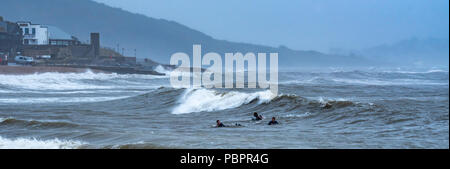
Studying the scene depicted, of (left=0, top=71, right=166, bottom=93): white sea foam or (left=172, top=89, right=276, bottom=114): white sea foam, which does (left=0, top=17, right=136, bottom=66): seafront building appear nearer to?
(left=0, top=71, right=166, bottom=93): white sea foam

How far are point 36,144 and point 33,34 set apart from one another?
246 ft

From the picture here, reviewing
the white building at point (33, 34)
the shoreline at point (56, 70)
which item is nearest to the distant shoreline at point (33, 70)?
the shoreline at point (56, 70)

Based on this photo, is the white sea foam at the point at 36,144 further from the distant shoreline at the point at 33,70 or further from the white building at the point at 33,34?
the white building at the point at 33,34

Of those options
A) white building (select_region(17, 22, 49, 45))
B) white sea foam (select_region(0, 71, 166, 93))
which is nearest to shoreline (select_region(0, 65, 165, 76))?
white sea foam (select_region(0, 71, 166, 93))

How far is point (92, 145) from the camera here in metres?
9.98

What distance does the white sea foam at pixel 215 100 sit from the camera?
19.4 m

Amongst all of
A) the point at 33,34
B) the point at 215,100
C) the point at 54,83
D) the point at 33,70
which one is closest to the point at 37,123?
the point at 215,100

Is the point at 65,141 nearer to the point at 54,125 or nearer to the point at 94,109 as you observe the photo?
the point at 54,125

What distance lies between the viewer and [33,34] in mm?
80750

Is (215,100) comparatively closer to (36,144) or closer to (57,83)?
(36,144)

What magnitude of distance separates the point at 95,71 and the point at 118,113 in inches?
1826

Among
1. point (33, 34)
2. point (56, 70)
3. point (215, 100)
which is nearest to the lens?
point (215, 100)
